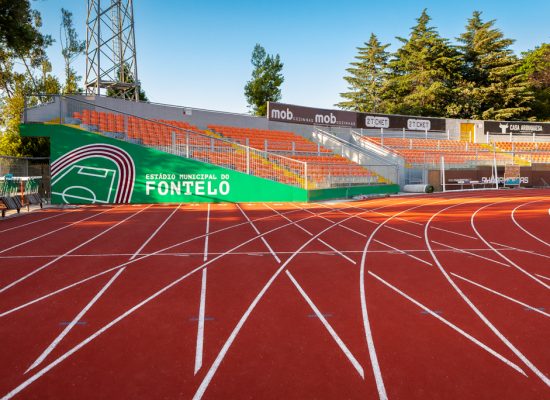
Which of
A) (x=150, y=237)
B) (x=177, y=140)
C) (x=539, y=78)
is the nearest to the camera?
(x=150, y=237)

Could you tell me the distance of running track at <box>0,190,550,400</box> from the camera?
10.3 ft

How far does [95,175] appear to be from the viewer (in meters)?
16.6

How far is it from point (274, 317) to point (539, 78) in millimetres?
62106

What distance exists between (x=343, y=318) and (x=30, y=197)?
48.2ft

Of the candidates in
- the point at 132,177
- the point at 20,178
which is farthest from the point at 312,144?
the point at 20,178

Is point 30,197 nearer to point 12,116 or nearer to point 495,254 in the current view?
point 495,254

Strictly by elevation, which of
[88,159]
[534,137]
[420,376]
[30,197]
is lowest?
[420,376]

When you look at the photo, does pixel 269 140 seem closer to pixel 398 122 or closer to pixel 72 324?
pixel 398 122

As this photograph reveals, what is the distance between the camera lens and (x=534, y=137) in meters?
37.5

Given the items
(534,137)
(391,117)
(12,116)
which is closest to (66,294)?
(391,117)

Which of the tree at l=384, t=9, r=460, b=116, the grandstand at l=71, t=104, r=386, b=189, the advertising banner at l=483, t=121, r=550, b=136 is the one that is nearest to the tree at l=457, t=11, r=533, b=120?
the tree at l=384, t=9, r=460, b=116

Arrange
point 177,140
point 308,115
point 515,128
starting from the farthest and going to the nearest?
point 515,128 → point 308,115 → point 177,140

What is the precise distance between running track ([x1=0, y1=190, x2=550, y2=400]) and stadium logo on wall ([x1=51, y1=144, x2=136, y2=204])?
7415 millimetres

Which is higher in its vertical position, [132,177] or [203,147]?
[203,147]
